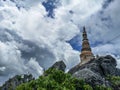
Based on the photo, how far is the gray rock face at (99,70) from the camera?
52397 mm

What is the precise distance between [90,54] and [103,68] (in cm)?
5303

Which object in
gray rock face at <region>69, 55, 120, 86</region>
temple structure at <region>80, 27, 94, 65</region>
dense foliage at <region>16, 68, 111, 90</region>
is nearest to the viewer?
dense foliage at <region>16, 68, 111, 90</region>

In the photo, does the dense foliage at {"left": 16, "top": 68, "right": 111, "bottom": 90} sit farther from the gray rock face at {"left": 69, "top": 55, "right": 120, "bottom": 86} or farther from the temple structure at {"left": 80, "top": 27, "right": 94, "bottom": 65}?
the temple structure at {"left": 80, "top": 27, "right": 94, "bottom": 65}

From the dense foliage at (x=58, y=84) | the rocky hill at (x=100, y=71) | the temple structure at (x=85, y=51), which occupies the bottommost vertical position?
the dense foliage at (x=58, y=84)

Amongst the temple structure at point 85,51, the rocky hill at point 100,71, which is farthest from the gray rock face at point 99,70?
the temple structure at point 85,51

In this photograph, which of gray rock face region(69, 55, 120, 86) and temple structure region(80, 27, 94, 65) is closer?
gray rock face region(69, 55, 120, 86)

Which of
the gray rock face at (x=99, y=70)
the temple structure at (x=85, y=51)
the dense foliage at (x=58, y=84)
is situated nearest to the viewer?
the dense foliage at (x=58, y=84)

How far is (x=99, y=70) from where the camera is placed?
71375mm

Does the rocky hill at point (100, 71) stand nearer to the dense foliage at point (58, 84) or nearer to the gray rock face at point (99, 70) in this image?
the gray rock face at point (99, 70)

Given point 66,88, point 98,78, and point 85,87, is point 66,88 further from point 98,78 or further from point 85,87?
point 98,78

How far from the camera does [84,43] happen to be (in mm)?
129750

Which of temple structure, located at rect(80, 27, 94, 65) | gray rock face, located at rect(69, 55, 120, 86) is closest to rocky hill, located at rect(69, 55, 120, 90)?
Answer: gray rock face, located at rect(69, 55, 120, 86)

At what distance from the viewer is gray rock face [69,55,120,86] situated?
5240cm

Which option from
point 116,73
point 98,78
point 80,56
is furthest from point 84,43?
point 98,78
